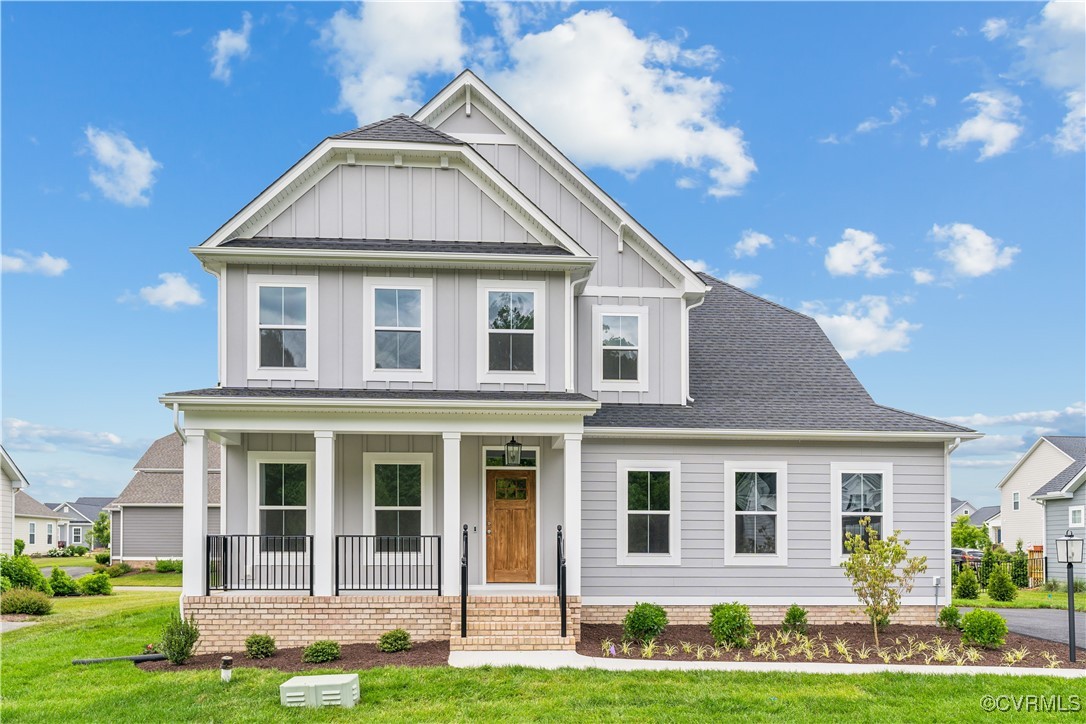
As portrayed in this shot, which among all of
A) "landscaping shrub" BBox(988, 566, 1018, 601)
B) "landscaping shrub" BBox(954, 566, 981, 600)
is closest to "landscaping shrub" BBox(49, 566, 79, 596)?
"landscaping shrub" BBox(954, 566, 981, 600)

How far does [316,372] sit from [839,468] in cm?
914

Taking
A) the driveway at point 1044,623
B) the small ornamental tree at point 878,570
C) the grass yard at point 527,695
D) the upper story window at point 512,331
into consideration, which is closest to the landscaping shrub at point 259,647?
the grass yard at point 527,695

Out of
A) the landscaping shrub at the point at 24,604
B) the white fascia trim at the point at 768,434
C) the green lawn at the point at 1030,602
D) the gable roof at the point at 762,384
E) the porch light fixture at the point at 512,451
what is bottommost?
the green lawn at the point at 1030,602

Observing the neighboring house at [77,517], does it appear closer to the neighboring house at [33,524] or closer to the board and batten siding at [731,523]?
the neighboring house at [33,524]

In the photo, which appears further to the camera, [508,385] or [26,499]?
[26,499]

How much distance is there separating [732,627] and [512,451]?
14.4ft

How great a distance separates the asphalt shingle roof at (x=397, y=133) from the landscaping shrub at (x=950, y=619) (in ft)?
36.7

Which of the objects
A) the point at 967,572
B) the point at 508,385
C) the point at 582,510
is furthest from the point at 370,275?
the point at 967,572

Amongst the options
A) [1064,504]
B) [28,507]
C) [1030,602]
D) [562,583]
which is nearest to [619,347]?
[562,583]

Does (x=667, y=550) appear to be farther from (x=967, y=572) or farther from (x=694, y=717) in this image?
(x=967, y=572)

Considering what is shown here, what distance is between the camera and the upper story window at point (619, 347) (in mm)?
15312

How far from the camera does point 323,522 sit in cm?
1244

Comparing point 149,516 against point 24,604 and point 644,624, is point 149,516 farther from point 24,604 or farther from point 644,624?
point 644,624

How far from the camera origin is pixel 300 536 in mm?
12984
